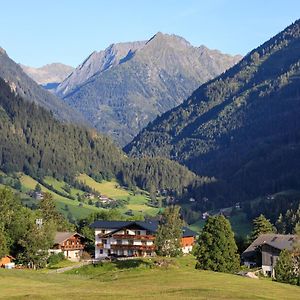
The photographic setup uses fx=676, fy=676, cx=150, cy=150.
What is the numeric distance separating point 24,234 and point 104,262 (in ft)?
67.9

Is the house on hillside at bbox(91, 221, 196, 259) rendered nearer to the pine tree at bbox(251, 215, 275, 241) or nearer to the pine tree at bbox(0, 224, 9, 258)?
the pine tree at bbox(251, 215, 275, 241)

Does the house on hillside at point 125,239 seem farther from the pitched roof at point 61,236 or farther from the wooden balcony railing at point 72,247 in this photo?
the pitched roof at point 61,236

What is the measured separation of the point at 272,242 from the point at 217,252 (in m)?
31.7

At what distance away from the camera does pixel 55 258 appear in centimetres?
15875

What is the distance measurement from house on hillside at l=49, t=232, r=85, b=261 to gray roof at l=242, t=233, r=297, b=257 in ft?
149

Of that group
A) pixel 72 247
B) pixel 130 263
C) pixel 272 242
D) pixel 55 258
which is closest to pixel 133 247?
pixel 72 247

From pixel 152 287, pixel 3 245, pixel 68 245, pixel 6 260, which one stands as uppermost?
pixel 68 245

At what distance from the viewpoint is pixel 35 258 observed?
144750mm

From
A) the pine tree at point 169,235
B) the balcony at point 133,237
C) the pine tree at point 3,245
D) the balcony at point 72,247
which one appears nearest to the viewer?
the pine tree at point 169,235

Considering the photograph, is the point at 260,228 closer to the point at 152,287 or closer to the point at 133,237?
the point at 133,237

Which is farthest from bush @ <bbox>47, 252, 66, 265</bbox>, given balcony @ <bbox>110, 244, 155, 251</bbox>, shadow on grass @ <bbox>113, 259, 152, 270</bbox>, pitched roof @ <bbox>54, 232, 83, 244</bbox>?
shadow on grass @ <bbox>113, 259, 152, 270</bbox>

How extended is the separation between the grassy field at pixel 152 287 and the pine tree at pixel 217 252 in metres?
6.80

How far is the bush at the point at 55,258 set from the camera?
15555cm

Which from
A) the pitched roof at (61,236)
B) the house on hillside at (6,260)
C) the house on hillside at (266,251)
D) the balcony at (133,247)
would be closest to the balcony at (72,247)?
the pitched roof at (61,236)
